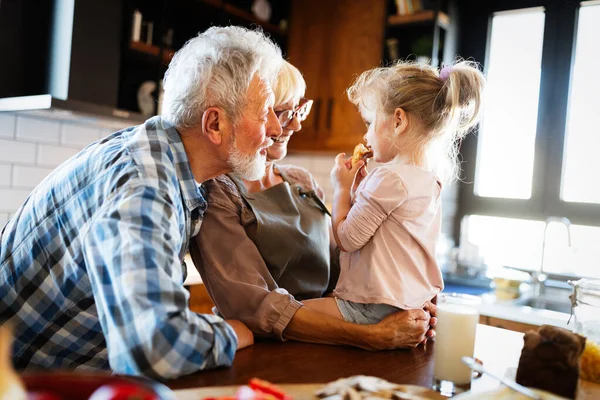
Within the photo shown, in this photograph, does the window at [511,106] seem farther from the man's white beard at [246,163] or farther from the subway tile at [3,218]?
the subway tile at [3,218]

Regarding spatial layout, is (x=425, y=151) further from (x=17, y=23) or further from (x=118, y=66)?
(x=17, y=23)

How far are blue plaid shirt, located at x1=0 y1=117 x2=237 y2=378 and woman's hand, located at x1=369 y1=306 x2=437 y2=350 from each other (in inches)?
15.7

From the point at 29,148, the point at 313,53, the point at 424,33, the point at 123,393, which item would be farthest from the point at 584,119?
the point at 123,393

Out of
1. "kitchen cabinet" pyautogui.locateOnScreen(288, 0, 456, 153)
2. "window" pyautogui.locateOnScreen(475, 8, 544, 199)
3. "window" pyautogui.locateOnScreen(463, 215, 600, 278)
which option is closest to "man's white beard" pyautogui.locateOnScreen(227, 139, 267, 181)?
"kitchen cabinet" pyautogui.locateOnScreen(288, 0, 456, 153)

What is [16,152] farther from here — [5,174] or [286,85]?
[286,85]

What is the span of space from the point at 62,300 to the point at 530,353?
1015mm

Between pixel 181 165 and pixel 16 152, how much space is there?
180 cm

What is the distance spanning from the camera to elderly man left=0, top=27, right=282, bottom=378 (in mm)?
980

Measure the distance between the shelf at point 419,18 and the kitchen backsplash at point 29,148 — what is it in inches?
81.9

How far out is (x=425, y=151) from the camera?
169 cm

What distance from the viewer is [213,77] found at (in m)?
1.40

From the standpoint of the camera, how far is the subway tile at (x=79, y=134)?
2.94 m

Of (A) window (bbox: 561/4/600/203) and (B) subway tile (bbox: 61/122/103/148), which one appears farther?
(A) window (bbox: 561/4/600/203)

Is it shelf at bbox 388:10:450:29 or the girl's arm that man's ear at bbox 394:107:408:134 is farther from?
shelf at bbox 388:10:450:29
